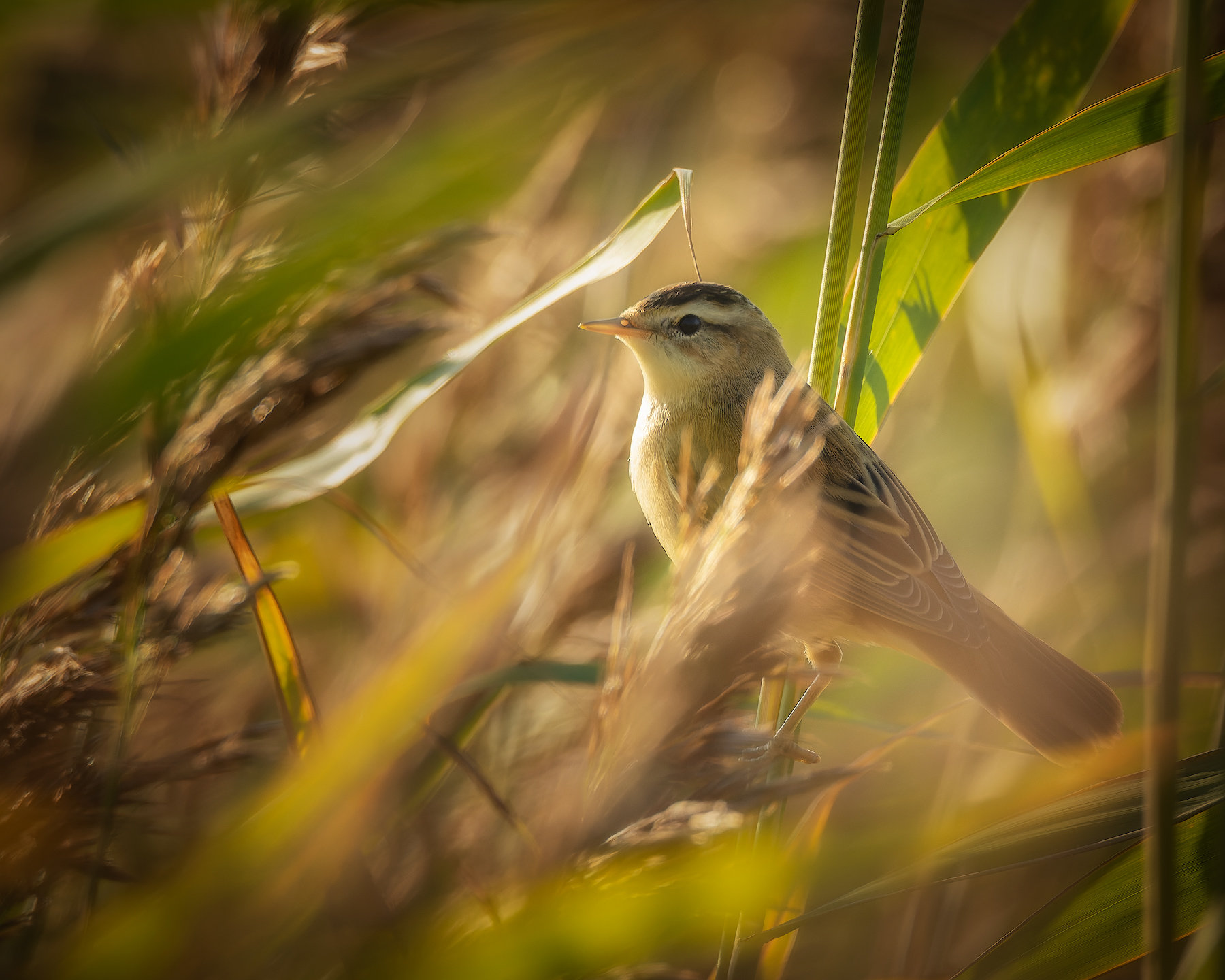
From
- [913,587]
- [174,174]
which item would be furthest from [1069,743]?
[174,174]

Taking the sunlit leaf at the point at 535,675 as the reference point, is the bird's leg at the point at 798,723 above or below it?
below

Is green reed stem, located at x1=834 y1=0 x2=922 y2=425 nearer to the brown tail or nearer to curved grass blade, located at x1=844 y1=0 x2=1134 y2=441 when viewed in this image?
curved grass blade, located at x1=844 y1=0 x2=1134 y2=441

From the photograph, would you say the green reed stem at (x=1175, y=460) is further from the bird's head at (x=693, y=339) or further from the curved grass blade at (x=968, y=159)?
the bird's head at (x=693, y=339)

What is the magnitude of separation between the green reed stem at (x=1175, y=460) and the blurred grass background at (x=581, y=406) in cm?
26

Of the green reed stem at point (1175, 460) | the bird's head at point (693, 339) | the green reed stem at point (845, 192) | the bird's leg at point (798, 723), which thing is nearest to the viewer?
the green reed stem at point (1175, 460)

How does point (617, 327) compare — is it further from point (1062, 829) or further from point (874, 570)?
point (1062, 829)

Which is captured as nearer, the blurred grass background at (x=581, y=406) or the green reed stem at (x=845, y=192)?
the blurred grass background at (x=581, y=406)

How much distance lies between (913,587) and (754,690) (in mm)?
893

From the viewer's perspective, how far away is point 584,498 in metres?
1.03

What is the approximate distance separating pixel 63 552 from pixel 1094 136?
147 centimetres

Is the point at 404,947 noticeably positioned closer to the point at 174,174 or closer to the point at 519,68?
the point at 174,174

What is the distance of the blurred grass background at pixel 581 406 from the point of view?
949 millimetres

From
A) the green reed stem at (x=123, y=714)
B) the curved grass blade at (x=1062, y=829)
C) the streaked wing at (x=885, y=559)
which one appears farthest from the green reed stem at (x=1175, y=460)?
the green reed stem at (x=123, y=714)

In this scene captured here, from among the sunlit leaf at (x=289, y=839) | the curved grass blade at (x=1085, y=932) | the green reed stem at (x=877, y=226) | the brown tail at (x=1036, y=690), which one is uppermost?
the green reed stem at (x=877, y=226)
